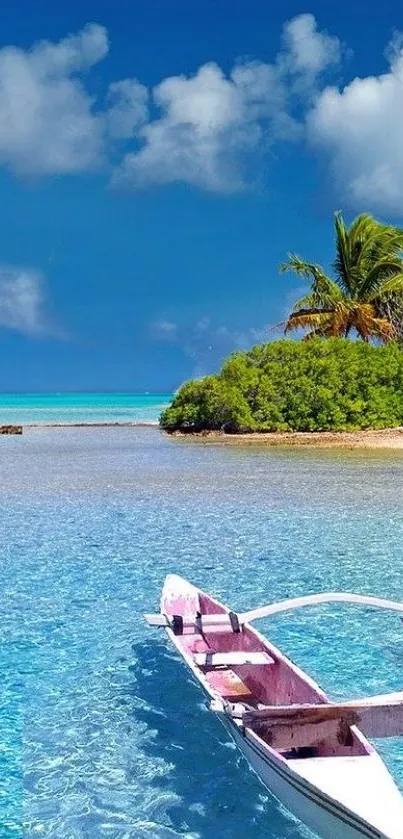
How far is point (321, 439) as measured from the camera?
3300cm

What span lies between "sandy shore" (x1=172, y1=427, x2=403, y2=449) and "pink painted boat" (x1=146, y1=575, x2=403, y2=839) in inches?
935

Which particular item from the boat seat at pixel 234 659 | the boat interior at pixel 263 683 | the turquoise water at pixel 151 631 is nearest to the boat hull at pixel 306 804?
the boat interior at pixel 263 683

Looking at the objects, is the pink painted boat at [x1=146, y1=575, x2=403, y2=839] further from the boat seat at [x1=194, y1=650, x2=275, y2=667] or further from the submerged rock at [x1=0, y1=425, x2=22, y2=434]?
the submerged rock at [x1=0, y1=425, x2=22, y2=434]

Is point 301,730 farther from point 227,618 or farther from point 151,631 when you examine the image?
point 151,631

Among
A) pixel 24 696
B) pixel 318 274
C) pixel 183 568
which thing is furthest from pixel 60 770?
pixel 318 274

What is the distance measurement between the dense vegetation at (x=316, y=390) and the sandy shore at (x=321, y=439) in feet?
1.90

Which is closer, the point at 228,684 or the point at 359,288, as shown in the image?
the point at 228,684

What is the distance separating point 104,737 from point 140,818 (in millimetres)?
1167

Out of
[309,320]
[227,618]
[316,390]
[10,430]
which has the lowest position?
[227,618]

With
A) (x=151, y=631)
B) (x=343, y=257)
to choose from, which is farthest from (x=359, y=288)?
(x=151, y=631)

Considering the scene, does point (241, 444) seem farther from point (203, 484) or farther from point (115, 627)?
point (115, 627)

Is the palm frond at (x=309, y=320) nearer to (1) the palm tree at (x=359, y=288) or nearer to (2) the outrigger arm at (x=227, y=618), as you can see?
(1) the palm tree at (x=359, y=288)

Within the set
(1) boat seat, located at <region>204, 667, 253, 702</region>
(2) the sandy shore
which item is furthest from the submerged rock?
(1) boat seat, located at <region>204, 667, 253, 702</region>

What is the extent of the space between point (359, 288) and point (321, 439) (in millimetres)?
8804
